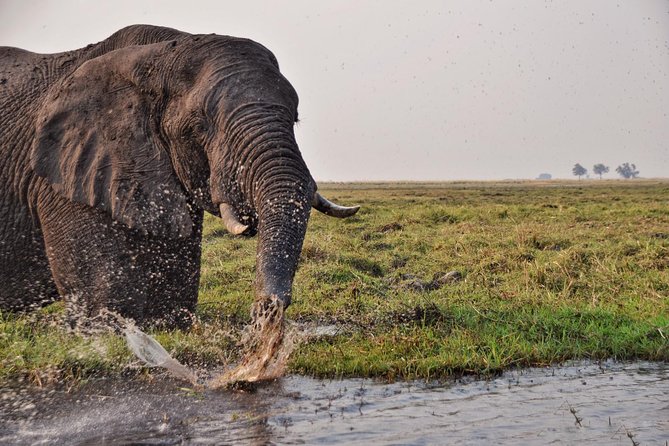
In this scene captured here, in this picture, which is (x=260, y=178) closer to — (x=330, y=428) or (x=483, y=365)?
(x=330, y=428)

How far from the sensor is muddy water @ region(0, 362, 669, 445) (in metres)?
5.07

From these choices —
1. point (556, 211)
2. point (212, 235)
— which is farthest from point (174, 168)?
point (556, 211)

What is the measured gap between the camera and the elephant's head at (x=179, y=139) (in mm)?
6086

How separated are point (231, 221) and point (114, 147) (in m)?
1.27

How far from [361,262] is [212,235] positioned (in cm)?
450

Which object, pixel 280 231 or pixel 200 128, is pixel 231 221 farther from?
pixel 200 128

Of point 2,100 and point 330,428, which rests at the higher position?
point 2,100

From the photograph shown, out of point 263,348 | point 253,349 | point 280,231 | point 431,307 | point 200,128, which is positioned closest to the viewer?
point 280,231

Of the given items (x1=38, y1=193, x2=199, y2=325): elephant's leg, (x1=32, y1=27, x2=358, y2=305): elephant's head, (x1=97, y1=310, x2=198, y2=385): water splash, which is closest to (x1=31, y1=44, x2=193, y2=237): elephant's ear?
(x1=32, y1=27, x2=358, y2=305): elephant's head

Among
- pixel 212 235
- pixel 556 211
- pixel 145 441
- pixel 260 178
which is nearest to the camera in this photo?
pixel 145 441

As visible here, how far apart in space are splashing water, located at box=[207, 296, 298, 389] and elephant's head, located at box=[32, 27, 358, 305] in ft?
1.84

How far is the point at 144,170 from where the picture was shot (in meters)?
6.62

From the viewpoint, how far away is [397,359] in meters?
6.95

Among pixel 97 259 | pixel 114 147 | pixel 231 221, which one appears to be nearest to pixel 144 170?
pixel 114 147
